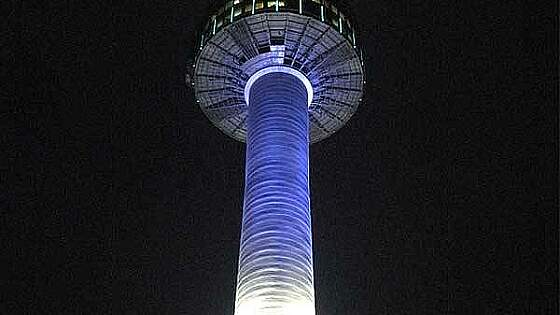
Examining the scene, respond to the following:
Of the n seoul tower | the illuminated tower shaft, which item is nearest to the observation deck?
the n seoul tower

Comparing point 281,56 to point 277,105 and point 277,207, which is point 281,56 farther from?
point 277,207

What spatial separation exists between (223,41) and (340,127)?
779 cm

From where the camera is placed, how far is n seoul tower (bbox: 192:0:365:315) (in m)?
30.0

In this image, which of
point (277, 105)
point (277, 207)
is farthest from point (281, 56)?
point (277, 207)

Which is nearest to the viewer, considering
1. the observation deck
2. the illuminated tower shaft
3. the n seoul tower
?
the illuminated tower shaft

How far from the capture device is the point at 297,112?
3619cm

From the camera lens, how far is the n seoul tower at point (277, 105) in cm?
2998

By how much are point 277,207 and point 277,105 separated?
6.11 m

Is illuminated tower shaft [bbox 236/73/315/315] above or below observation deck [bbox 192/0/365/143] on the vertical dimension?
below

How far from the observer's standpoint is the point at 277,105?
35781 millimetres

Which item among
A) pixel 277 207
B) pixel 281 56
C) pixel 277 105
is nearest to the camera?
pixel 277 207

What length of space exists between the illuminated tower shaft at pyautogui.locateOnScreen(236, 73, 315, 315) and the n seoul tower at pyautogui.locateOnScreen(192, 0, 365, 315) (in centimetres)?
5

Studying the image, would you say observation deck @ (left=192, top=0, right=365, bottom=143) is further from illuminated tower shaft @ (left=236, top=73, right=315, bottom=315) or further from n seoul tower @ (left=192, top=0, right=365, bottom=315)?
illuminated tower shaft @ (left=236, top=73, right=315, bottom=315)

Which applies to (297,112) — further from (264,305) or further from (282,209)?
(264,305)
